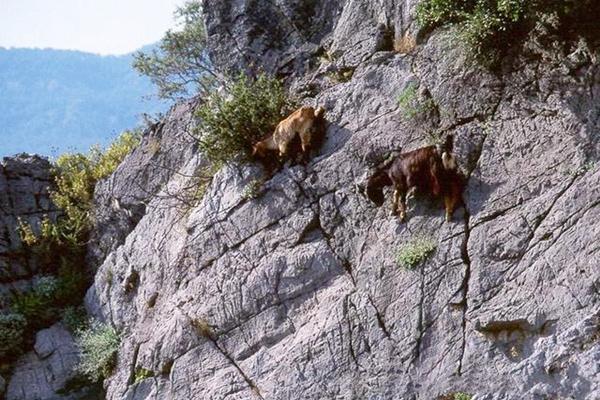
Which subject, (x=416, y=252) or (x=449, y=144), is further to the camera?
(x=449, y=144)

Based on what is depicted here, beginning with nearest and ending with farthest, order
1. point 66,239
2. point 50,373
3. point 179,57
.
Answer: point 50,373, point 66,239, point 179,57

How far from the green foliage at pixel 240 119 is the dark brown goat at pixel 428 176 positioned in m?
3.14

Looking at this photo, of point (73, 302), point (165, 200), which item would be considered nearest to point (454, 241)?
point (165, 200)

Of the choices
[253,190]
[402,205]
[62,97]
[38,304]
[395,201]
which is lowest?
[402,205]

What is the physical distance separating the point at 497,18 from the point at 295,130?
3881 millimetres

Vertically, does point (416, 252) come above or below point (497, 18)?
below

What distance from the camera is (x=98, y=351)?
1477 cm

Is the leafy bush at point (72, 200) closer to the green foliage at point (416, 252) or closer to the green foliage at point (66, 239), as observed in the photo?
the green foliage at point (66, 239)

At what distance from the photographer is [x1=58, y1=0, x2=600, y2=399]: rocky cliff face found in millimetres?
9703

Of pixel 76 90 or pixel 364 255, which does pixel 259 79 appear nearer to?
pixel 364 255

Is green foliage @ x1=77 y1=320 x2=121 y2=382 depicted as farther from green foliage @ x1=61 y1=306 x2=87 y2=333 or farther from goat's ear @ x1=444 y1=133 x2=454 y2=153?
goat's ear @ x1=444 y1=133 x2=454 y2=153

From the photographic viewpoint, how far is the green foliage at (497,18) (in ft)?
35.3

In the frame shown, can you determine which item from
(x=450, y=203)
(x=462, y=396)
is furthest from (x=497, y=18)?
(x=462, y=396)

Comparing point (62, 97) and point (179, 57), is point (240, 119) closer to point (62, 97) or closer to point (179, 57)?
point (179, 57)
